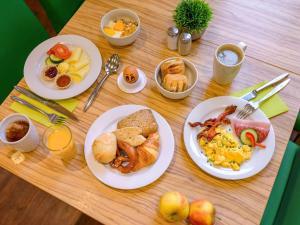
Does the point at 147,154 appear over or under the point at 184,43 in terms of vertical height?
under

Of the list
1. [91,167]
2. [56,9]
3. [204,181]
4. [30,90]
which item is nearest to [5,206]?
[30,90]

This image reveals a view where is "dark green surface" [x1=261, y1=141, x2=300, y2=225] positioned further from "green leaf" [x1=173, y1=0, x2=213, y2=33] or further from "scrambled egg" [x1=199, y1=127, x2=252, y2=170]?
"green leaf" [x1=173, y1=0, x2=213, y2=33]

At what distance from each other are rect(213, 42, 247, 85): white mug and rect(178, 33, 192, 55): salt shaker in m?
0.13

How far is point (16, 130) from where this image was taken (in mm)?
1029

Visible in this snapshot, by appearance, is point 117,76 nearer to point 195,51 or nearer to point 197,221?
point 195,51

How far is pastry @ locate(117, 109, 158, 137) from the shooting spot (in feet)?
3.41

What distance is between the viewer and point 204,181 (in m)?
0.99

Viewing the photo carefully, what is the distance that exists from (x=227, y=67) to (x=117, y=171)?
A: 1.66ft

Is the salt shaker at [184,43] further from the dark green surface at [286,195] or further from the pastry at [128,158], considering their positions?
the dark green surface at [286,195]

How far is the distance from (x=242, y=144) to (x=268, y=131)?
0.31ft

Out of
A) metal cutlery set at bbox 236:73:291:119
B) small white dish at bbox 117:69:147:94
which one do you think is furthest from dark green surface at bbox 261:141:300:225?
small white dish at bbox 117:69:147:94

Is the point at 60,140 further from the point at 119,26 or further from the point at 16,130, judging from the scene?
the point at 119,26

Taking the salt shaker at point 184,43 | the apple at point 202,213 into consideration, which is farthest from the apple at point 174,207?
the salt shaker at point 184,43

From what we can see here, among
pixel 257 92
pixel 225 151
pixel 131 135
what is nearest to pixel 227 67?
pixel 257 92
